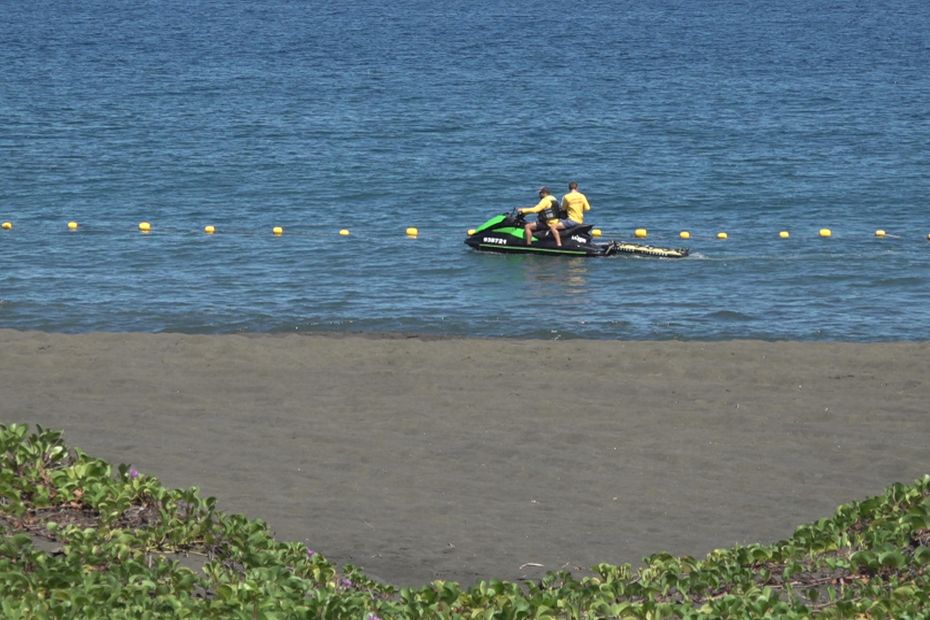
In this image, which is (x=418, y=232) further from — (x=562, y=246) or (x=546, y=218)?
(x=562, y=246)

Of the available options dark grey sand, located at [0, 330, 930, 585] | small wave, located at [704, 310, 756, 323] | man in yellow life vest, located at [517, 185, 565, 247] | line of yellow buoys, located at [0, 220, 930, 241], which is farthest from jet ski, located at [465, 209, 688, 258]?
dark grey sand, located at [0, 330, 930, 585]

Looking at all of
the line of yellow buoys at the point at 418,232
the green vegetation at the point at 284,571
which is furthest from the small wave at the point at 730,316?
the green vegetation at the point at 284,571

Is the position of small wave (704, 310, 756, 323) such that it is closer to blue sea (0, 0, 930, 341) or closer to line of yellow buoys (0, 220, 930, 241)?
blue sea (0, 0, 930, 341)

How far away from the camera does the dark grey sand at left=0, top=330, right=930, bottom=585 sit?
1054 centimetres

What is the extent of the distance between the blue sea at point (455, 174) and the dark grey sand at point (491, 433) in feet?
9.61

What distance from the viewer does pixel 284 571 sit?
279 inches

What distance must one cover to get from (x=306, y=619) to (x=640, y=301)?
1540cm

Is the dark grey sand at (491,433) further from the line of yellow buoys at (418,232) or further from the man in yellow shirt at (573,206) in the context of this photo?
the line of yellow buoys at (418,232)

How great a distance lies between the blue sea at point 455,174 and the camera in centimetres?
2111

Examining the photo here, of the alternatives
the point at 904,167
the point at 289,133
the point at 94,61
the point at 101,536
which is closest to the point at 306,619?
the point at 101,536

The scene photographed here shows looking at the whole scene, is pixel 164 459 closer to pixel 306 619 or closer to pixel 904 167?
pixel 306 619

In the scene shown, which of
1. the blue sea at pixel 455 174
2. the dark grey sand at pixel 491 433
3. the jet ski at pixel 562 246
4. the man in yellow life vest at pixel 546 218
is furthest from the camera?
the jet ski at pixel 562 246

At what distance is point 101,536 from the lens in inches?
300

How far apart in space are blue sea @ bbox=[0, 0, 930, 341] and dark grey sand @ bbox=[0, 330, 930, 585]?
9.61 ft
